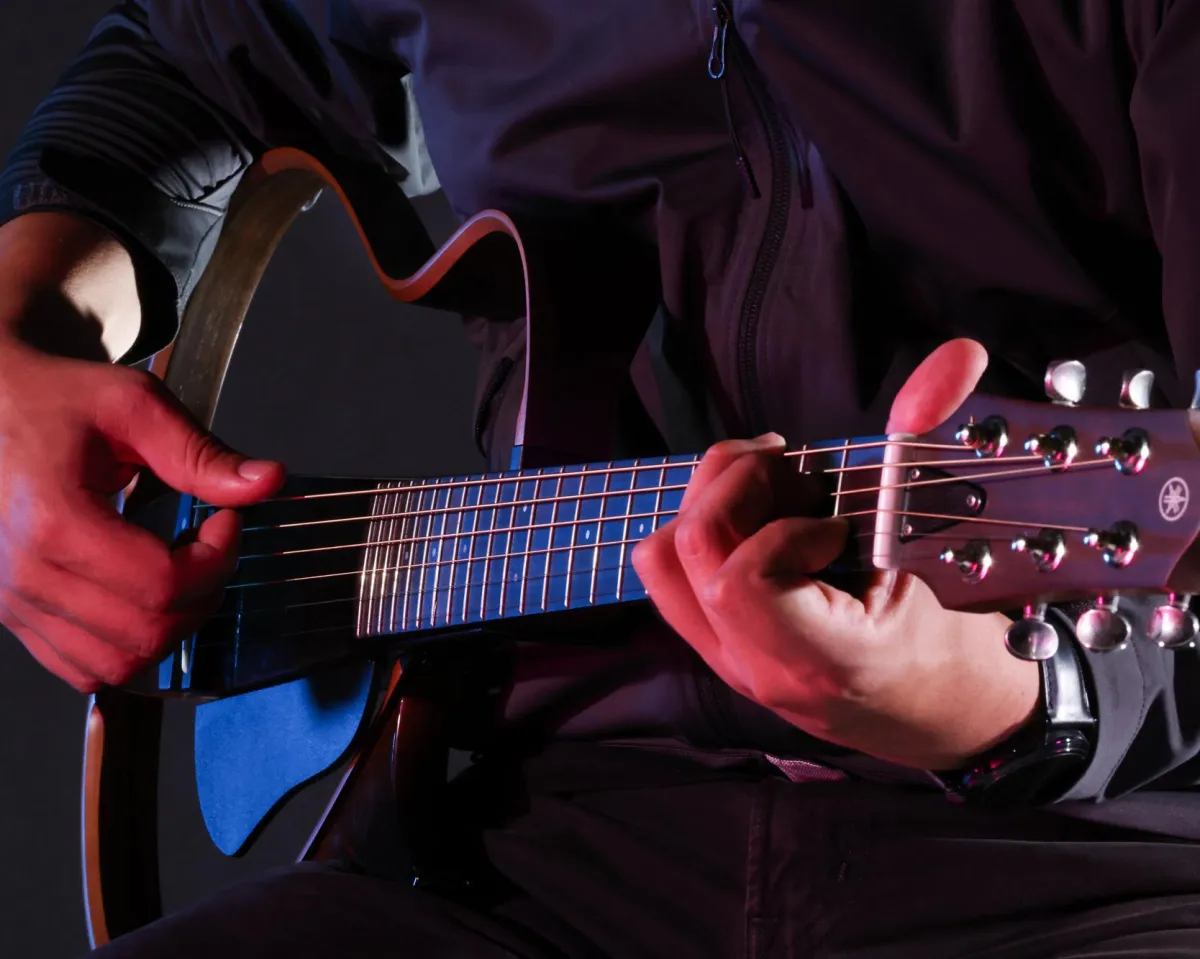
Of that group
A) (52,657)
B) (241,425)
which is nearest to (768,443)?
(52,657)

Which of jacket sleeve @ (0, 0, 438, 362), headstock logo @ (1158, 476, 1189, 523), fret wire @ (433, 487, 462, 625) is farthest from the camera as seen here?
jacket sleeve @ (0, 0, 438, 362)

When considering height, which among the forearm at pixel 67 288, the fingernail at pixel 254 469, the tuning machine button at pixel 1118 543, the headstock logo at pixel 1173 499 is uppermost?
the forearm at pixel 67 288

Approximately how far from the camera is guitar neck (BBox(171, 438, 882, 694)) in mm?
630

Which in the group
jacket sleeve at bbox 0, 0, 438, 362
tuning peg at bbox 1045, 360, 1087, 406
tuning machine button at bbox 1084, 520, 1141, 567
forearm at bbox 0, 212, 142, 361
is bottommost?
tuning machine button at bbox 1084, 520, 1141, 567

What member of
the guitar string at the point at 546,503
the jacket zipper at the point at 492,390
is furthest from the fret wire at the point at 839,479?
the jacket zipper at the point at 492,390

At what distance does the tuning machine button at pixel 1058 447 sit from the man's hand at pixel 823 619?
1.9 inches

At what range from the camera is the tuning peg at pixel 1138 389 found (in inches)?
17.6

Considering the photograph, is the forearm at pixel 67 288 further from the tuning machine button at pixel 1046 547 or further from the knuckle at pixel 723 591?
the tuning machine button at pixel 1046 547

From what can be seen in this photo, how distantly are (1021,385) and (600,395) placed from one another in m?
0.28

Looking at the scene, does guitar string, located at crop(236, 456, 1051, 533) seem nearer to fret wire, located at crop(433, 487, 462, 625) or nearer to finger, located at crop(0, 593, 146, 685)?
fret wire, located at crop(433, 487, 462, 625)

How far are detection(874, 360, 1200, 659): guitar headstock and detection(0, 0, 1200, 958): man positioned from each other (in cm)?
2

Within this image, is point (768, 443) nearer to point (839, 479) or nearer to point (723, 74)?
point (839, 479)

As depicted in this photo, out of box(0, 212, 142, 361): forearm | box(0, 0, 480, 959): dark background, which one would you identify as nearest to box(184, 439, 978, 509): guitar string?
box(0, 212, 142, 361): forearm

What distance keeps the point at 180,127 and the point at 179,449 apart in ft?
1.46
